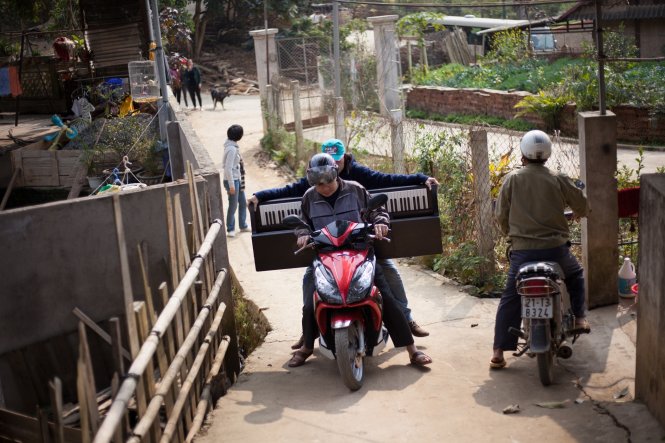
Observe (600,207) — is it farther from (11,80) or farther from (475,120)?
(11,80)

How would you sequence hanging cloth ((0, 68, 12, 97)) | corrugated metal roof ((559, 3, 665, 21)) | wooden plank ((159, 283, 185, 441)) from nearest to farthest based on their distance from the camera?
wooden plank ((159, 283, 185, 441))
hanging cloth ((0, 68, 12, 97))
corrugated metal roof ((559, 3, 665, 21))

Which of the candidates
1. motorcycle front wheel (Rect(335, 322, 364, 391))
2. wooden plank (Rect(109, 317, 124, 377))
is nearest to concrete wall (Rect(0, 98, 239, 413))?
motorcycle front wheel (Rect(335, 322, 364, 391))

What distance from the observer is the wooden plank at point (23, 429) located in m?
4.69

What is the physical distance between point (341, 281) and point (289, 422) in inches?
40.8

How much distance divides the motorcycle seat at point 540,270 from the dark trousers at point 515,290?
0.23m

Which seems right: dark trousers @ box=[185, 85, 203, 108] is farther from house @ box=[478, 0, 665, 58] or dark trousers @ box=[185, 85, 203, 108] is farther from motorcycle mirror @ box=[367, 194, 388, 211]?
motorcycle mirror @ box=[367, 194, 388, 211]

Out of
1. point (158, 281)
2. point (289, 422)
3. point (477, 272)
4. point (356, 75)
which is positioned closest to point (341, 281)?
point (289, 422)

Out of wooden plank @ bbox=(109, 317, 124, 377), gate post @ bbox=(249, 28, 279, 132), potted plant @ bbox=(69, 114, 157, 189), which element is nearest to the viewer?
wooden plank @ bbox=(109, 317, 124, 377)

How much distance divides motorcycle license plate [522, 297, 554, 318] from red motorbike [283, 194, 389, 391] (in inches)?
42.8

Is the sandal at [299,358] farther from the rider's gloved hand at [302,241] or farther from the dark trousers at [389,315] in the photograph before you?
the rider's gloved hand at [302,241]

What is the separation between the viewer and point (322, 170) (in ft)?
21.5

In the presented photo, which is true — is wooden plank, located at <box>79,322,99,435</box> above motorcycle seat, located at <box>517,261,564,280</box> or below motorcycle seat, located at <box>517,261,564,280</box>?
above

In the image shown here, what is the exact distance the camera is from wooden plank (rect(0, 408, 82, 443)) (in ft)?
15.4

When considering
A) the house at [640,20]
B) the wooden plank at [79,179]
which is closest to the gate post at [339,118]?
the wooden plank at [79,179]
